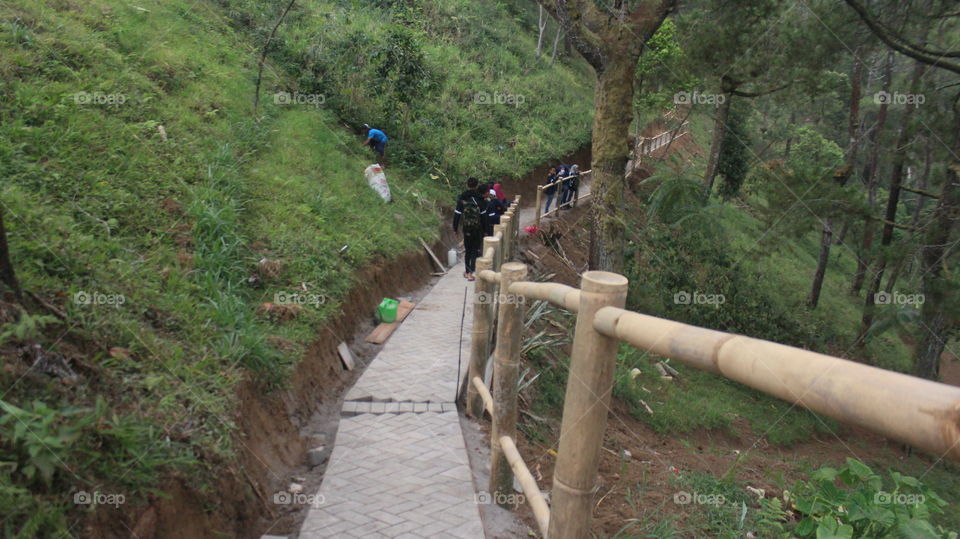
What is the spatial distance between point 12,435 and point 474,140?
17161 mm

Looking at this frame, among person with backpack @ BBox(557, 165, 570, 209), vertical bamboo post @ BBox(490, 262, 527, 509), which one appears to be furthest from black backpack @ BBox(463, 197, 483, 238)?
person with backpack @ BBox(557, 165, 570, 209)

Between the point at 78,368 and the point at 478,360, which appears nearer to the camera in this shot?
the point at 78,368

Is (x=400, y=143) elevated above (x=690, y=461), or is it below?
above

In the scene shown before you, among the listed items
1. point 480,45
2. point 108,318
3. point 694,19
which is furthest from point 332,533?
point 480,45

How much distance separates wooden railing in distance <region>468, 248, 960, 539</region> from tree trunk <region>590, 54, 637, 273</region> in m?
6.15

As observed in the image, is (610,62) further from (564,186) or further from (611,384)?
(611,384)

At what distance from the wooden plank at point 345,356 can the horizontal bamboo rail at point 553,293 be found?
3.70 meters

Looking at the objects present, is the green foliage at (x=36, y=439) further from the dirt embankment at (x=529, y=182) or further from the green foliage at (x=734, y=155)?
the green foliage at (x=734, y=155)

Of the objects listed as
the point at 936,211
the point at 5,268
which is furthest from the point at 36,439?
the point at 936,211

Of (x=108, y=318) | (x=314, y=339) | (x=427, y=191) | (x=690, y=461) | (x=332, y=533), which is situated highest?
(x=427, y=191)

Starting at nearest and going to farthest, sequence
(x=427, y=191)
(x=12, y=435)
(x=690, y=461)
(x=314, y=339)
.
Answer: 1. (x=12, y=435)
2. (x=314, y=339)
3. (x=690, y=461)
4. (x=427, y=191)

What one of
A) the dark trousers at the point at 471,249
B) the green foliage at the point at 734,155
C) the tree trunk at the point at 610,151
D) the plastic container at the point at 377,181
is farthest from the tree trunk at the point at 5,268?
the green foliage at the point at 734,155

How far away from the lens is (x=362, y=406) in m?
5.91

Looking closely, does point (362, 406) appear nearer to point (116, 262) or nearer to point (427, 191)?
point (116, 262)
